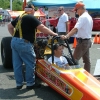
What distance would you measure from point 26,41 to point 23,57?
0.32 meters

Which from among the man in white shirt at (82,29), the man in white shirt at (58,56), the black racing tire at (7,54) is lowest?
the black racing tire at (7,54)

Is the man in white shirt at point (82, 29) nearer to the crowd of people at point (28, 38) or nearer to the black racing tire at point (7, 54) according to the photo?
the crowd of people at point (28, 38)

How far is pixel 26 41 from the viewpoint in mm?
5895

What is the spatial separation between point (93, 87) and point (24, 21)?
5.95 ft

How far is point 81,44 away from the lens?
6.60m

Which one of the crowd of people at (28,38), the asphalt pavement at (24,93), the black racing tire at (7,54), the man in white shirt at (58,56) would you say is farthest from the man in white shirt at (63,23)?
the man in white shirt at (58,56)

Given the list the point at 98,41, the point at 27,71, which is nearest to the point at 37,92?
the point at 27,71

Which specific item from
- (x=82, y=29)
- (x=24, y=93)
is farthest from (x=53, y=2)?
(x=24, y=93)

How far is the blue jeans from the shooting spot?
5.89 m

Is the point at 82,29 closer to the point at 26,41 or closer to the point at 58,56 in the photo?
the point at 58,56

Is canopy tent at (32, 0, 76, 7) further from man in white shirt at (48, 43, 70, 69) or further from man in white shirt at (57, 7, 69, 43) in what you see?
man in white shirt at (48, 43, 70, 69)

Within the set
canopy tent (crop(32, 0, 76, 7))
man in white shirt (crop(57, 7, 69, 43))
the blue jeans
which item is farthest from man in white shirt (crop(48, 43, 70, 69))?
canopy tent (crop(32, 0, 76, 7))

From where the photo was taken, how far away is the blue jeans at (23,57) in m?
5.89

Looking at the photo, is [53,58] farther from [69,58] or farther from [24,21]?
[24,21]
